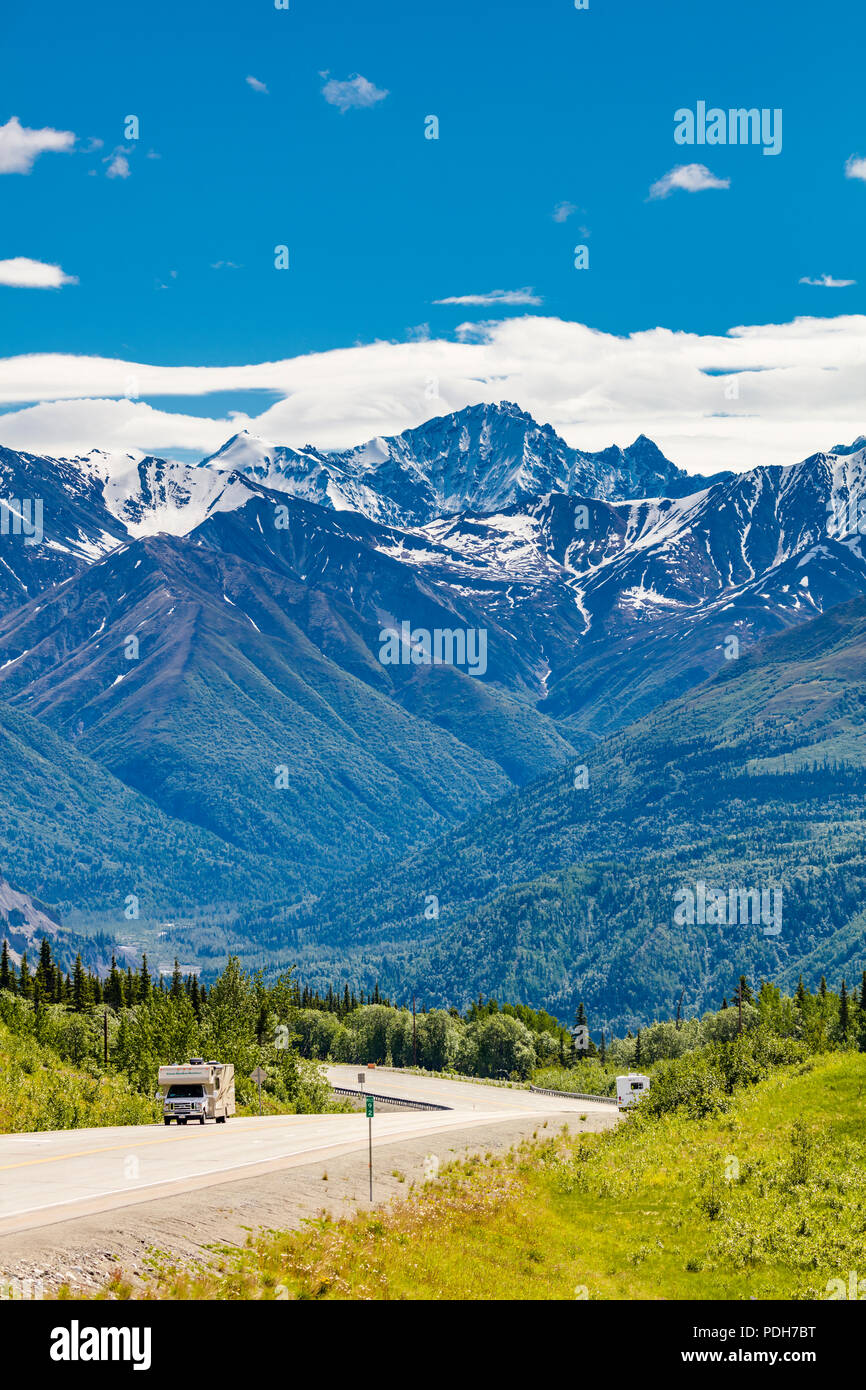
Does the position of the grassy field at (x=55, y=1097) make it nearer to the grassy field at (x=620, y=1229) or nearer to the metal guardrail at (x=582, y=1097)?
the grassy field at (x=620, y=1229)

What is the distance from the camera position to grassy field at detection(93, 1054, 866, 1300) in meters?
32.0

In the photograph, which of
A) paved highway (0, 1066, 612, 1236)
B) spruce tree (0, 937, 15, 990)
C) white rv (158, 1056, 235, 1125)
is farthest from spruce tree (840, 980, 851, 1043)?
spruce tree (0, 937, 15, 990)

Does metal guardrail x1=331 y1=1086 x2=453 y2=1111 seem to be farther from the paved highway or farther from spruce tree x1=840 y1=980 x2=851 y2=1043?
spruce tree x1=840 y1=980 x2=851 y2=1043

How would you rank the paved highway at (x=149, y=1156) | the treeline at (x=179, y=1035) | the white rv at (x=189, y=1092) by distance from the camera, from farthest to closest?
the treeline at (x=179, y=1035) < the white rv at (x=189, y=1092) < the paved highway at (x=149, y=1156)

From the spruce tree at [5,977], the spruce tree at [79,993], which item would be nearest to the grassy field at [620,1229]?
the spruce tree at [79,993]

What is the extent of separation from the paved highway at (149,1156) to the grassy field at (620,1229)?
→ 4360 millimetres

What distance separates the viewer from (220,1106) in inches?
2680

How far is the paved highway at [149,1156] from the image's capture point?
3322 centimetres

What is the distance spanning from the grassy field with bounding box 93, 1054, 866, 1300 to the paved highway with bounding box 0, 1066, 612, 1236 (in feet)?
14.3

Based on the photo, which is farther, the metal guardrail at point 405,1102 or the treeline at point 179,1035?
the metal guardrail at point 405,1102

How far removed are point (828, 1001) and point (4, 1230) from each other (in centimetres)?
16884

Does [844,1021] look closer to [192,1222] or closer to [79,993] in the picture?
[79,993]

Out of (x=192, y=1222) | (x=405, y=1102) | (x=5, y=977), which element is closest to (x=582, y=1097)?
(x=405, y=1102)
